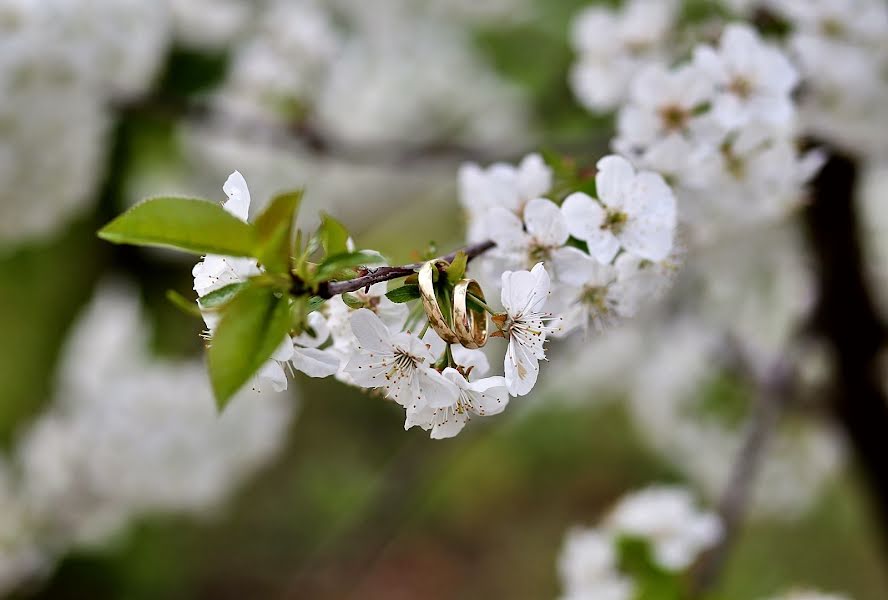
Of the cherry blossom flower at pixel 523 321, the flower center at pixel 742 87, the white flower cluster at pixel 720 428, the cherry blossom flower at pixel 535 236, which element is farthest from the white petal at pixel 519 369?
the white flower cluster at pixel 720 428

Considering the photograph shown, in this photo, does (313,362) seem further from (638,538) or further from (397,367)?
(638,538)

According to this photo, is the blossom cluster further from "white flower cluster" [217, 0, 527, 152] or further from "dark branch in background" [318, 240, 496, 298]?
"white flower cluster" [217, 0, 527, 152]

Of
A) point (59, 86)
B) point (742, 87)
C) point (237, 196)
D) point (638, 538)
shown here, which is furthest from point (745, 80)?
point (59, 86)

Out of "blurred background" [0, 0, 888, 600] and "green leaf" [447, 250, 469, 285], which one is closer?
"green leaf" [447, 250, 469, 285]

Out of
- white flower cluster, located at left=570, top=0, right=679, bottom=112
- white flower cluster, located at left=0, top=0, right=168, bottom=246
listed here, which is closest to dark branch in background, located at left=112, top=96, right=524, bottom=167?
white flower cluster, located at left=0, top=0, right=168, bottom=246

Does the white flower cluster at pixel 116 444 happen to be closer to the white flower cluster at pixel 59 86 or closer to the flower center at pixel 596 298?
the white flower cluster at pixel 59 86

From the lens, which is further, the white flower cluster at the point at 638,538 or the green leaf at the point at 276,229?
the white flower cluster at the point at 638,538
